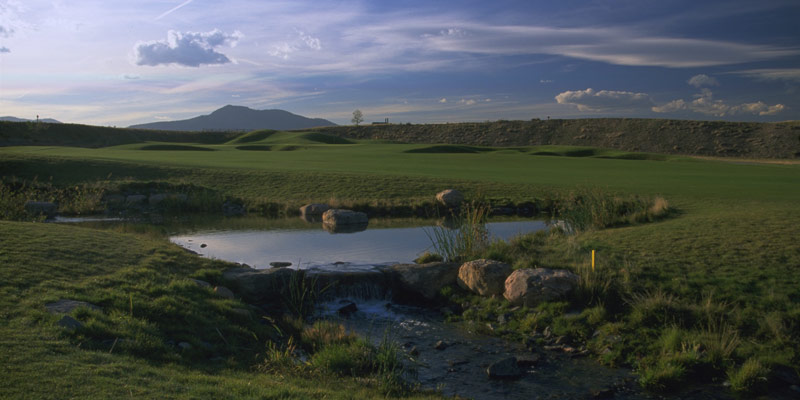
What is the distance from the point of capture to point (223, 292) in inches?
457

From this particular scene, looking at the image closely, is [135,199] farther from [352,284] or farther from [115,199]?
[352,284]

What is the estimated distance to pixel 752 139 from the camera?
79.5 m

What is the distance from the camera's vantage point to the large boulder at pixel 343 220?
74.6ft

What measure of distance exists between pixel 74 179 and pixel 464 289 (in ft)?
86.9

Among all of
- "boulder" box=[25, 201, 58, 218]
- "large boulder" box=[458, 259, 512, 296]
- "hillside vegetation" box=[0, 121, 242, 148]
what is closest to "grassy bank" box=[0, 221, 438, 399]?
"large boulder" box=[458, 259, 512, 296]

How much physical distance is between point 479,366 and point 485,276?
3632 mm

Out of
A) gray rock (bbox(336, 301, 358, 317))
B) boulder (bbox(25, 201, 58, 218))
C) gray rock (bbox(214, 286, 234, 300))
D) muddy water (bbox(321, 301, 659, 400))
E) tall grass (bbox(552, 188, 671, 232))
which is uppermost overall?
boulder (bbox(25, 201, 58, 218))

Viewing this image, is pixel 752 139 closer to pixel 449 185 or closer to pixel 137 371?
pixel 449 185

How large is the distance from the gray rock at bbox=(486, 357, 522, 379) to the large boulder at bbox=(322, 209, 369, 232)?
545 inches

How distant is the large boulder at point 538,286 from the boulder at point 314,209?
1440cm

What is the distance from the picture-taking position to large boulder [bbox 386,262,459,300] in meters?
13.4

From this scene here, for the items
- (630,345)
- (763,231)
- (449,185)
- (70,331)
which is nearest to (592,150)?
(449,185)

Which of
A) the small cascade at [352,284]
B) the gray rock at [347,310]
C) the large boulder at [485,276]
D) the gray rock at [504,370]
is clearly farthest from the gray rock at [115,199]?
the gray rock at [504,370]

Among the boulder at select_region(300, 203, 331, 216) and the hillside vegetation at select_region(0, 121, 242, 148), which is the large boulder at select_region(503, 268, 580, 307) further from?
the hillside vegetation at select_region(0, 121, 242, 148)
